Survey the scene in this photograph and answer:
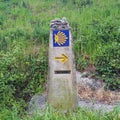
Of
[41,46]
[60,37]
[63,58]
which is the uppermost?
[60,37]

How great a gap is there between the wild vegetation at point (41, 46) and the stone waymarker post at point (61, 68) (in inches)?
27.2

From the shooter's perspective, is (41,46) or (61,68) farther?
(41,46)

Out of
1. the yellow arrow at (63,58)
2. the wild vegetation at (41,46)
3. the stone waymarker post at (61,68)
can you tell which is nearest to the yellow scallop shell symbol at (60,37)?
the stone waymarker post at (61,68)

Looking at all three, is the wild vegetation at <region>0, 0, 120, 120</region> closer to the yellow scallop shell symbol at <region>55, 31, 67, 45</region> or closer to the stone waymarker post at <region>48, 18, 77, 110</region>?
the stone waymarker post at <region>48, 18, 77, 110</region>

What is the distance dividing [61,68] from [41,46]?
2286 millimetres

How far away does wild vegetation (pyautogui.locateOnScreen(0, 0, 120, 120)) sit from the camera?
6746 millimetres

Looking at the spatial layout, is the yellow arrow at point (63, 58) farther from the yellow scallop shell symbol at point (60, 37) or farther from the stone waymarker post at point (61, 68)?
the yellow scallop shell symbol at point (60, 37)

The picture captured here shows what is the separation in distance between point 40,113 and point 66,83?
Answer: 897mm

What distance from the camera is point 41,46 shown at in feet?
25.5

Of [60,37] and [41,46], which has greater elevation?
[60,37]

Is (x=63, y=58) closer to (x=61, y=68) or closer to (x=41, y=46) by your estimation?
(x=61, y=68)

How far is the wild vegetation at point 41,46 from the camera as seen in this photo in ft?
22.1

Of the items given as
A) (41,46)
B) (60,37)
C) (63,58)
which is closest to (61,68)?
(63,58)

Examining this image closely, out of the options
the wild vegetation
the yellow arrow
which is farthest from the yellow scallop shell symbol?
the wild vegetation
